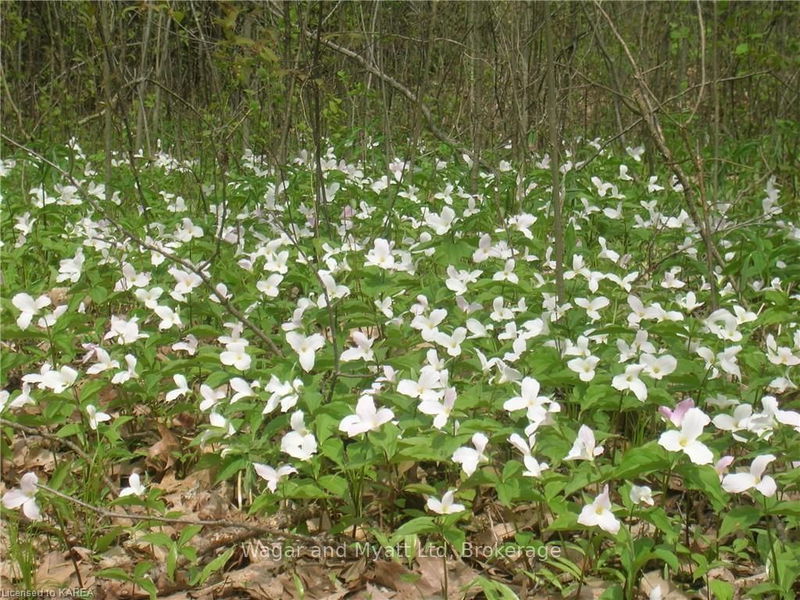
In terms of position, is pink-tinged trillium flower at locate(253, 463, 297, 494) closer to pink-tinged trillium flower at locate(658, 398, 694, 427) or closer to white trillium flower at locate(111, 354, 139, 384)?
white trillium flower at locate(111, 354, 139, 384)

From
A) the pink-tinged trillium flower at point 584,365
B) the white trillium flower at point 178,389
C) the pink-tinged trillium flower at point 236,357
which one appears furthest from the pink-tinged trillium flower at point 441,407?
the white trillium flower at point 178,389

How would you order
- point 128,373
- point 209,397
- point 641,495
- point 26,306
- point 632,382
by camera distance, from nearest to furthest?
point 641,495
point 632,382
point 209,397
point 128,373
point 26,306

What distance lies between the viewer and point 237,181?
4.06 m

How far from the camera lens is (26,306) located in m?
2.32

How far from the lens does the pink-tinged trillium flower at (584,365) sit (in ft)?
6.30

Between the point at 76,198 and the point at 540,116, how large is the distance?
2541 millimetres

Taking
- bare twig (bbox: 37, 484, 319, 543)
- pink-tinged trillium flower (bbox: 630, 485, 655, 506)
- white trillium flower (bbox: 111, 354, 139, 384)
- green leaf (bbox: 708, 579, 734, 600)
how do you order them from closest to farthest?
1. green leaf (bbox: 708, 579, 734, 600)
2. pink-tinged trillium flower (bbox: 630, 485, 655, 506)
3. bare twig (bbox: 37, 484, 319, 543)
4. white trillium flower (bbox: 111, 354, 139, 384)

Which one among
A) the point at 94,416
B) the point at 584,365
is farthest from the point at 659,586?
the point at 94,416

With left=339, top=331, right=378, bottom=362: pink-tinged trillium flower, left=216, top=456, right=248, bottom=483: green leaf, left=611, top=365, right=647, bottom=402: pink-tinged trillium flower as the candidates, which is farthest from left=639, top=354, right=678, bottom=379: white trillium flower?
left=216, top=456, right=248, bottom=483: green leaf

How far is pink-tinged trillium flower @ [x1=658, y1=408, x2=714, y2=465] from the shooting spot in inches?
59.9

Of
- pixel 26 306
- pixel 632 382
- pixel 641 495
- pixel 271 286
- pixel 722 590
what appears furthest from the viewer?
pixel 271 286

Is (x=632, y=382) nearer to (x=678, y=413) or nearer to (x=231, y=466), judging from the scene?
(x=678, y=413)

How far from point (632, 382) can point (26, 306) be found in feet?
5.31

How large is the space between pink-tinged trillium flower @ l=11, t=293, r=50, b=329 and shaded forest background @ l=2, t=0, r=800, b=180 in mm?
1661
